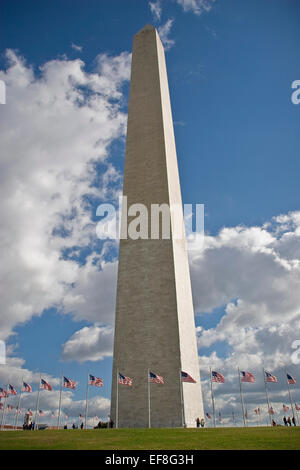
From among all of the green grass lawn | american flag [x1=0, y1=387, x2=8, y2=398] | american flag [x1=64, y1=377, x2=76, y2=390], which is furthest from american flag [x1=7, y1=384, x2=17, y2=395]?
the green grass lawn

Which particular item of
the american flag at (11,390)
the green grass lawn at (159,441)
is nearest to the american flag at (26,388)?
the american flag at (11,390)

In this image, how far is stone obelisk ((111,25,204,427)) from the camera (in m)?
30.1

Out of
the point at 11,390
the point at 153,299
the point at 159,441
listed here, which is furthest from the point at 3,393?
the point at 159,441

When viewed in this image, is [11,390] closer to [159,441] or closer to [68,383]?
[68,383]

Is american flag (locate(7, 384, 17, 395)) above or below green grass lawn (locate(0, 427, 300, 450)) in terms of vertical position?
above

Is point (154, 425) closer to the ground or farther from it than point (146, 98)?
closer to the ground

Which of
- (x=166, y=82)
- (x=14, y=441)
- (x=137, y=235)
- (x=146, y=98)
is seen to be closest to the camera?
(x=14, y=441)

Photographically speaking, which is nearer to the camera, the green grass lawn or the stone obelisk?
the green grass lawn

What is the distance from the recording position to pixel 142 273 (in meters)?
34.0

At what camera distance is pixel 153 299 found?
32719 millimetres

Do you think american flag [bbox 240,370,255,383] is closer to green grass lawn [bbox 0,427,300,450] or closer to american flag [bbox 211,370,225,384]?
american flag [bbox 211,370,225,384]
